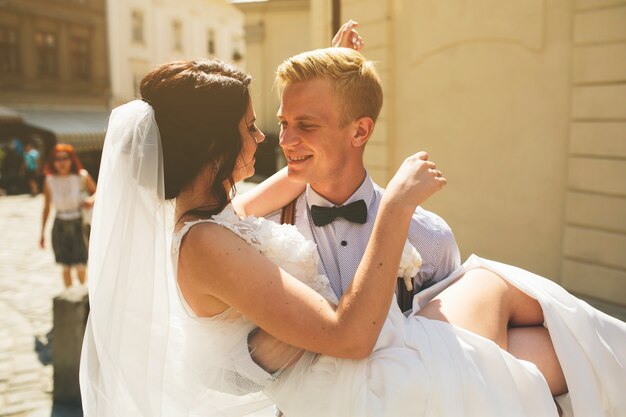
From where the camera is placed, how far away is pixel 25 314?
267 inches

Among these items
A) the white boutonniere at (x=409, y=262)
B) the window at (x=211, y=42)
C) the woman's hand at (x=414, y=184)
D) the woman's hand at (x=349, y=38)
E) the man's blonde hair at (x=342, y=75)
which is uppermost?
the window at (x=211, y=42)

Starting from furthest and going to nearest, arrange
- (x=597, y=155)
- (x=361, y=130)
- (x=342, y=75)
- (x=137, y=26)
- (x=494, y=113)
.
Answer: (x=137, y=26)
(x=494, y=113)
(x=597, y=155)
(x=361, y=130)
(x=342, y=75)

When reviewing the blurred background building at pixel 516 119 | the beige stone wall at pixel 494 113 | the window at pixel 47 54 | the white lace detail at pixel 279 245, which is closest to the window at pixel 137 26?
the window at pixel 47 54

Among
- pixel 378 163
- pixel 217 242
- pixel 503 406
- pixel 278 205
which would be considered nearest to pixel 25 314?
pixel 378 163

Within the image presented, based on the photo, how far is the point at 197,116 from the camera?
192 cm

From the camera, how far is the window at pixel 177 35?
32.3 m

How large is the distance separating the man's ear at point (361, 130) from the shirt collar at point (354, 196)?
177mm

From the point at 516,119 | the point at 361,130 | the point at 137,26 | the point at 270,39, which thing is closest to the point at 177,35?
the point at 137,26

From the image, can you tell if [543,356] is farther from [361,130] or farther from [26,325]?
[26,325]

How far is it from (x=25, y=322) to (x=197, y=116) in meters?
5.60

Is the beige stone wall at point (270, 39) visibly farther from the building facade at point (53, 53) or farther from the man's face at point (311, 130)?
the man's face at point (311, 130)

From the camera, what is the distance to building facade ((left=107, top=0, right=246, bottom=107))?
28281mm

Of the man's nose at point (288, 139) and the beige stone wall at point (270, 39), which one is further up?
the beige stone wall at point (270, 39)

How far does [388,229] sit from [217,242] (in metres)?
0.52
